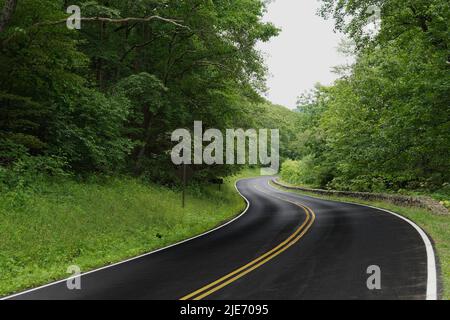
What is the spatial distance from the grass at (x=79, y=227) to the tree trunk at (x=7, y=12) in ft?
18.7

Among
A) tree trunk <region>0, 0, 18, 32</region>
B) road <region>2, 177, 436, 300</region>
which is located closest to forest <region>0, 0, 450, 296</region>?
tree trunk <region>0, 0, 18, 32</region>

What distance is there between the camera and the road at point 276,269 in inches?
318

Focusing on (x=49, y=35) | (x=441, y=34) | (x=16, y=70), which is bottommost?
(x=16, y=70)

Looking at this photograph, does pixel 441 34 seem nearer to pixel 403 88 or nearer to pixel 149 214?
pixel 403 88

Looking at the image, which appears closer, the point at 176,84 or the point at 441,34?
the point at 441,34

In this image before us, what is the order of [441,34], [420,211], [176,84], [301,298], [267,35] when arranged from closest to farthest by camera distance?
[301,298] < [441,34] < [420,211] < [267,35] < [176,84]

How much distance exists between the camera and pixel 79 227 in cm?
1437

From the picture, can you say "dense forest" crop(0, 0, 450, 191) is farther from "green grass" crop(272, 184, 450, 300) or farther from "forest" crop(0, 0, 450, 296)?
"green grass" crop(272, 184, 450, 300)

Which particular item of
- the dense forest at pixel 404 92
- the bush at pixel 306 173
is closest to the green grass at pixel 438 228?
the dense forest at pixel 404 92

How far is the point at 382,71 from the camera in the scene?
23.7 meters

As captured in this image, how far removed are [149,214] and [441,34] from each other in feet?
51.2

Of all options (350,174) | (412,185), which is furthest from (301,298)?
(350,174)

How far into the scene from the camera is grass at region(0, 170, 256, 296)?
11.3m

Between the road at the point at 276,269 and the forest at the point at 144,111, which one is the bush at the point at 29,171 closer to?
the forest at the point at 144,111
